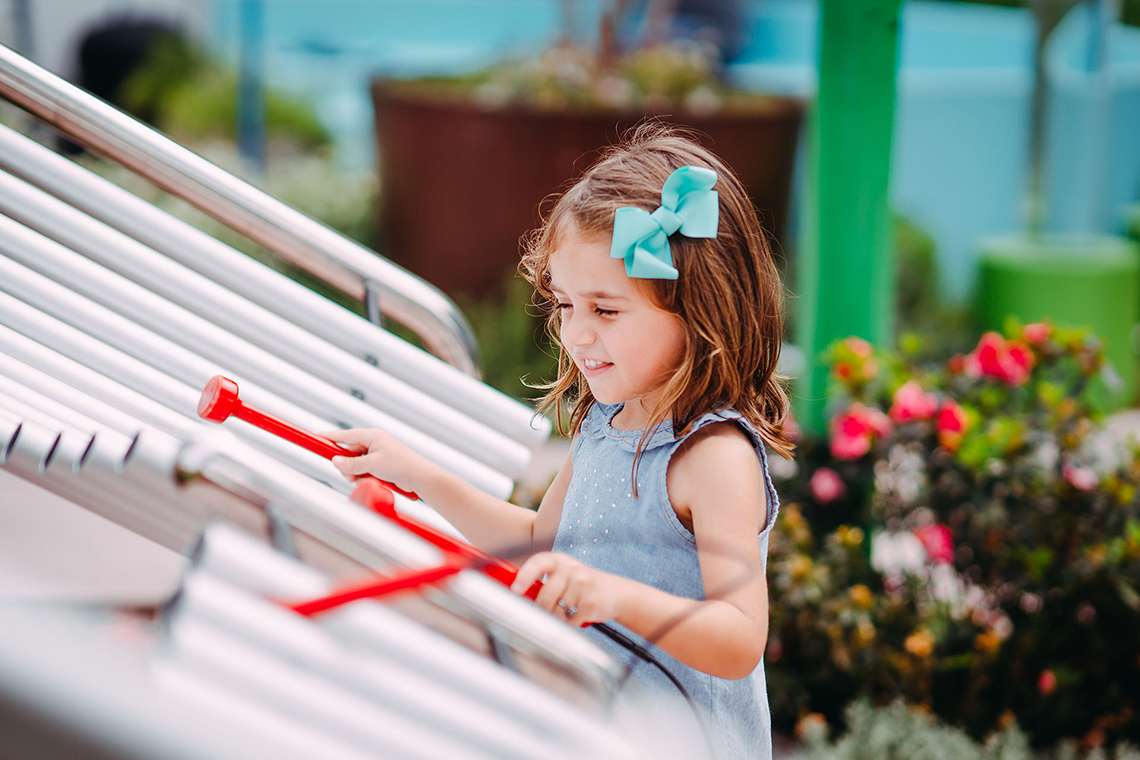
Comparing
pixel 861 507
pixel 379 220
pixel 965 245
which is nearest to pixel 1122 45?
pixel 965 245

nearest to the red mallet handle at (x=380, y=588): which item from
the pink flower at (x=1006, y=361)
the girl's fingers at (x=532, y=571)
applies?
the girl's fingers at (x=532, y=571)

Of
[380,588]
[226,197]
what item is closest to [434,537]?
[380,588]

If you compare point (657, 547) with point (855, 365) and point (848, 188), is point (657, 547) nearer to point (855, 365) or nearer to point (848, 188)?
point (855, 365)

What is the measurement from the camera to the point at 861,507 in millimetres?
2830

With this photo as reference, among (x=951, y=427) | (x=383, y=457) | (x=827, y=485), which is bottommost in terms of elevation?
(x=827, y=485)

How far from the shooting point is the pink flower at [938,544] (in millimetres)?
2621

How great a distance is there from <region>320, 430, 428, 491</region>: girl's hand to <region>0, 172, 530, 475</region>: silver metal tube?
0.09 m

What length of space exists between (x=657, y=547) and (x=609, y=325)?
247mm

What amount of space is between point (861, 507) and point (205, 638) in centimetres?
239

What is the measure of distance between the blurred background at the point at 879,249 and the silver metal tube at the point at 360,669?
135 centimetres

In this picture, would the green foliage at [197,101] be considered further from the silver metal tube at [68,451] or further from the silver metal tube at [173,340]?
the silver metal tube at [68,451]

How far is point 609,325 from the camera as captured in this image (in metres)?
1.18

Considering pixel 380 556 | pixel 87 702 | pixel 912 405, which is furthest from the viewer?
pixel 912 405

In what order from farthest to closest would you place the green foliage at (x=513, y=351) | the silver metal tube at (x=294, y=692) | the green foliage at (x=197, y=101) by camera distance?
1. the green foliage at (x=197, y=101)
2. the green foliage at (x=513, y=351)
3. the silver metal tube at (x=294, y=692)
